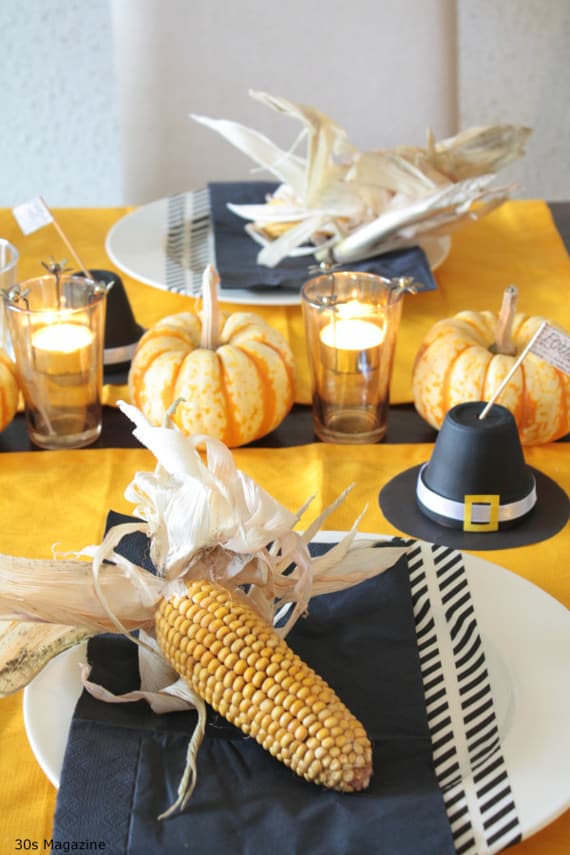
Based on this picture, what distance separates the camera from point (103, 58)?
10.7ft

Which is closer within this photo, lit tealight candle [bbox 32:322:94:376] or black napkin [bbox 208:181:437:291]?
lit tealight candle [bbox 32:322:94:376]

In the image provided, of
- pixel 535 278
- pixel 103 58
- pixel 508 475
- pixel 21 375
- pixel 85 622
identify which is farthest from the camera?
pixel 103 58

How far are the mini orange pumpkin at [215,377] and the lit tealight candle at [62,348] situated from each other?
6 cm

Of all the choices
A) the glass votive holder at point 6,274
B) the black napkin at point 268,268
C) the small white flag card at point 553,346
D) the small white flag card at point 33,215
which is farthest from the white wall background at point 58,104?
the small white flag card at point 553,346

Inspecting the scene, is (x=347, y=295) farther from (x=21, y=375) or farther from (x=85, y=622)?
(x=85, y=622)

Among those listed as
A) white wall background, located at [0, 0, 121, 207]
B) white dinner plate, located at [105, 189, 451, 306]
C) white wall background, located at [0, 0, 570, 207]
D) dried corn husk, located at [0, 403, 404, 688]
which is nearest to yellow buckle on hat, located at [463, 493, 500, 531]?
dried corn husk, located at [0, 403, 404, 688]

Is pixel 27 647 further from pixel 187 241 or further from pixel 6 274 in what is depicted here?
pixel 187 241

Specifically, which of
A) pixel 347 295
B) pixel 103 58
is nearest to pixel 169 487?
pixel 347 295

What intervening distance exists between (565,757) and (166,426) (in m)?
0.35

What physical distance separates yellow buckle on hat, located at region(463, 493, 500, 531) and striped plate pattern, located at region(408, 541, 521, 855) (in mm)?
124

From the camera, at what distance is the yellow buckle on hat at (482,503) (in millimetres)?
972

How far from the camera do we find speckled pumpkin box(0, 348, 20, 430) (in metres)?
1.11

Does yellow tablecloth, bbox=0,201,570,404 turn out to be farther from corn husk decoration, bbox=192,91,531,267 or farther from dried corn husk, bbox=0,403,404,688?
dried corn husk, bbox=0,403,404,688

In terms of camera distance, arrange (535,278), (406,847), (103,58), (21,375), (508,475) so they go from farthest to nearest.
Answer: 1. (103,58)
2. (535,278)
3. (21,375)
4. (508,475)
5. (406,847)
